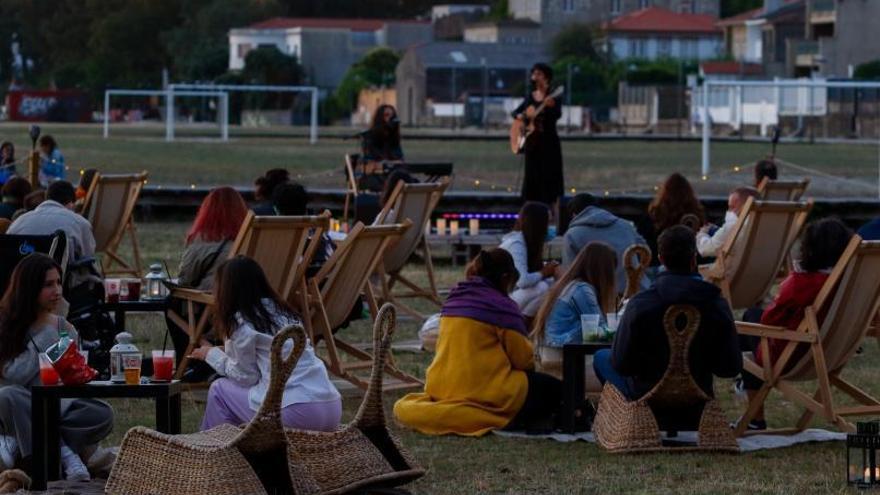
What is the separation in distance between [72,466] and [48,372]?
0.56m

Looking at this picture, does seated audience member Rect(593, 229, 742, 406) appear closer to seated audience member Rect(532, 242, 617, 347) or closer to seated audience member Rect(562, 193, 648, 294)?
seated audience member Rect(532, 242, 617, 347)

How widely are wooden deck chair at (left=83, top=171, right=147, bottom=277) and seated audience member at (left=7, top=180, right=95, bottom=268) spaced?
4393mm

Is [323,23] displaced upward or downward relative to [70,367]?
upward

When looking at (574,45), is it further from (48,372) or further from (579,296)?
(48,372)

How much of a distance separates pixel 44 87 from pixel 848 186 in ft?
369

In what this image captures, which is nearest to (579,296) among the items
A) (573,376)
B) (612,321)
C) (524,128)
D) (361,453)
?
(612,321)

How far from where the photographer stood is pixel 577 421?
9.48 meters

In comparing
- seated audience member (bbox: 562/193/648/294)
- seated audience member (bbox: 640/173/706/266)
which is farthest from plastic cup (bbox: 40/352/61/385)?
seated audience member (bbox: 640/173/706/266)

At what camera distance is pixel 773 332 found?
361 inches

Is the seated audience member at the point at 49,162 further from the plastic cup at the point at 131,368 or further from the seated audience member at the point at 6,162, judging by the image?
the plastic cup at the point at 131,368

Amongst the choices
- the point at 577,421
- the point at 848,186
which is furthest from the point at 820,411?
the point at 848,186

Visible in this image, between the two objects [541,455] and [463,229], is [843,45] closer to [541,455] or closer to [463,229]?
[463,229]

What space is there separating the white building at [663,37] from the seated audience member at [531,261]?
127566mm

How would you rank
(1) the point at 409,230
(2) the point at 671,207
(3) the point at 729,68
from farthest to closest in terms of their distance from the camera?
(3) the point at 729,68 → (1) the point at 409,230 → (2) the point at 671,207
